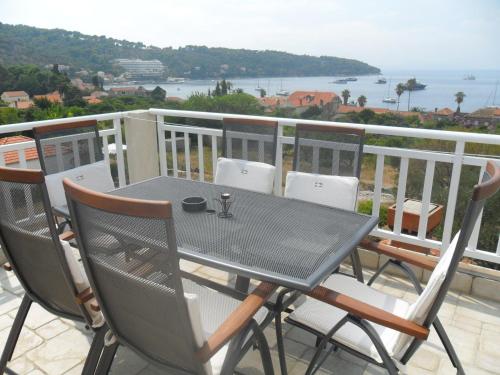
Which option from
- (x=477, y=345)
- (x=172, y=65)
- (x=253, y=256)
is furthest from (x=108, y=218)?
(x=172, y=65)

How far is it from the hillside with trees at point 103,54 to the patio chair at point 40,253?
479 inches

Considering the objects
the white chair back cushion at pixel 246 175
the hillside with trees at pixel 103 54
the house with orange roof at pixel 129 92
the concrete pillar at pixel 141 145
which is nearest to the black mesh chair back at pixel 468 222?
the white chair back cushion at pixel 246 175

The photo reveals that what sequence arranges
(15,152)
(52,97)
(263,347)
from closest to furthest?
1. (263,347)
2. (15,152)
3. (52,97)

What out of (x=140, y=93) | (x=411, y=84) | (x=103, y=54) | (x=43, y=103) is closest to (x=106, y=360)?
(x=140, y=93)

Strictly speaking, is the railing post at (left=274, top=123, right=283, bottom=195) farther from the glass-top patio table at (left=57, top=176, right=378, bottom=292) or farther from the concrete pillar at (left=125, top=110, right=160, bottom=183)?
the concrete pillar at (left=125, top=110, right=160, bottom=183)

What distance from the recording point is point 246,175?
3.31 metres

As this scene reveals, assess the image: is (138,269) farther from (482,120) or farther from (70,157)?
(482,120)

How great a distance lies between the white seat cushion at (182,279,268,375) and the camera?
1.42 metres

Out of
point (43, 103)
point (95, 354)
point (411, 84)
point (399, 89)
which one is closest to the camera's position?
point (95, 354)

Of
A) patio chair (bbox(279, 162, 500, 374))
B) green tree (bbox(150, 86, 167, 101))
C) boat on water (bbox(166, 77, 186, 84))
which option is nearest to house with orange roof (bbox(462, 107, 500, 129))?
green tree (bbox(150, 86, 167, 101))

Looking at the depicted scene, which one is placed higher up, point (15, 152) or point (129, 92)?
point (129, 92)

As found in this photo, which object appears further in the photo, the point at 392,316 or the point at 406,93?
the point at 406,93

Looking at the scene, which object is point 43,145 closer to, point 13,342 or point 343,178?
point 13,342

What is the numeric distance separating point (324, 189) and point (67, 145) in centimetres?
205
